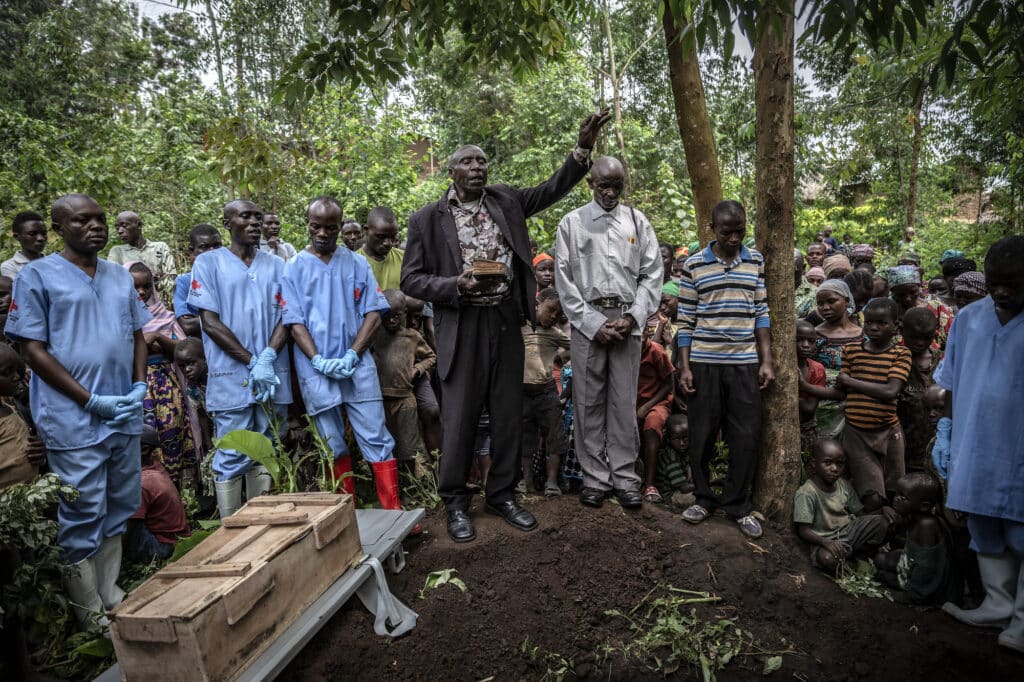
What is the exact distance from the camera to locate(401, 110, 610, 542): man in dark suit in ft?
11.8

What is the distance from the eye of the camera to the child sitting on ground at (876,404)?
3.95 m

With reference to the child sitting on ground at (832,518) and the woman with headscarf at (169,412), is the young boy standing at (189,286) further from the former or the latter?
the child sitting on ground at (832,518)

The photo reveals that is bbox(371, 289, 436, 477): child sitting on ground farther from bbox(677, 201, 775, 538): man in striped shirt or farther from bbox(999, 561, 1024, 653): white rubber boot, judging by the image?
bbox(999, 561, 1024, 653): white rubber boot

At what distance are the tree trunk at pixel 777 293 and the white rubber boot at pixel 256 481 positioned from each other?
10.5ft

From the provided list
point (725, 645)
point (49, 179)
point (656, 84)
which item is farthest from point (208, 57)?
point (725, 645)

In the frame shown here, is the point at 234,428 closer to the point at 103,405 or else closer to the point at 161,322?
the point at 103,405

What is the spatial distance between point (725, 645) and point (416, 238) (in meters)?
2.68

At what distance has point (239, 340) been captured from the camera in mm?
3830

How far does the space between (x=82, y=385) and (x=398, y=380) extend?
1885mm

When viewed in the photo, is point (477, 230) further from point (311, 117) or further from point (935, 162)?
point (935, 162)

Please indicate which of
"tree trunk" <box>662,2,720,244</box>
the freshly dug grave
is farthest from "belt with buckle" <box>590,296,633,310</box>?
the freshly dug grave

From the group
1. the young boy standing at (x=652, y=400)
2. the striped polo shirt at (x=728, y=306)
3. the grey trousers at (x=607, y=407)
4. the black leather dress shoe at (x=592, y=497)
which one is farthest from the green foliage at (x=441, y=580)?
the striped polo shirt at (x=728, y=306)

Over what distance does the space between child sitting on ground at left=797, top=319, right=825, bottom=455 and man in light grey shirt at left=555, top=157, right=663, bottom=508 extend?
1.18 metres

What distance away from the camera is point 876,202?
16.4m
